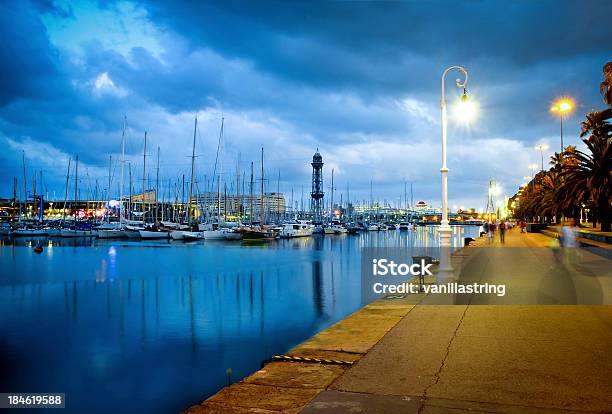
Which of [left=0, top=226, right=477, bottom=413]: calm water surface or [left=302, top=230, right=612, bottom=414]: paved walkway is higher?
[left=302, top=230, right=612, bottom=414]: paved walkway

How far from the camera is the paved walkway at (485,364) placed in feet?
19.6

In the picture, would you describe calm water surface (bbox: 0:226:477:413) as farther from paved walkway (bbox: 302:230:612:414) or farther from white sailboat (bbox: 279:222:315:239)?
white sailboat (bbox: 279:222:315:239)

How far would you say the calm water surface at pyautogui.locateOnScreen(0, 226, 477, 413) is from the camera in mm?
12148

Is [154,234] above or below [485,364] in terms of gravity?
below

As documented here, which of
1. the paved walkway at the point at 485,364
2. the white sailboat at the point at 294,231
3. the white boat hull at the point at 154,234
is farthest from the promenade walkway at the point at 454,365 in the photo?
the white sailboat at the point at 294,231

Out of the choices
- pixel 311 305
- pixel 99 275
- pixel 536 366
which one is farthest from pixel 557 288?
pixel 99 275

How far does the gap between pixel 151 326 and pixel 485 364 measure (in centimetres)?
1506

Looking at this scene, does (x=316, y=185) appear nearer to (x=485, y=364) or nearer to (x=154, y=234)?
(x=154, y=234)

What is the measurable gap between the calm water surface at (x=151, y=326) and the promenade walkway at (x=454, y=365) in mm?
3844

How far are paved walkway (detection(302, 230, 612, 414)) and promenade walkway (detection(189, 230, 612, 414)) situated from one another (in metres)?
0.02

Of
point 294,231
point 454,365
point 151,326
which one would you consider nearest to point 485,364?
point 454,365

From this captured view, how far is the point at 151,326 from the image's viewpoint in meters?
19.4

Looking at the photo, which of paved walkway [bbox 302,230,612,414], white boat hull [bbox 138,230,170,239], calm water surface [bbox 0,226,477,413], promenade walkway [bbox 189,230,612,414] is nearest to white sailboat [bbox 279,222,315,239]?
white boat hull [bbox 138,230,170,239]

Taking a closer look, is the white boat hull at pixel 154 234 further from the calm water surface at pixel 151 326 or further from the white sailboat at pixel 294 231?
the calm water surface at pixel 151 326
